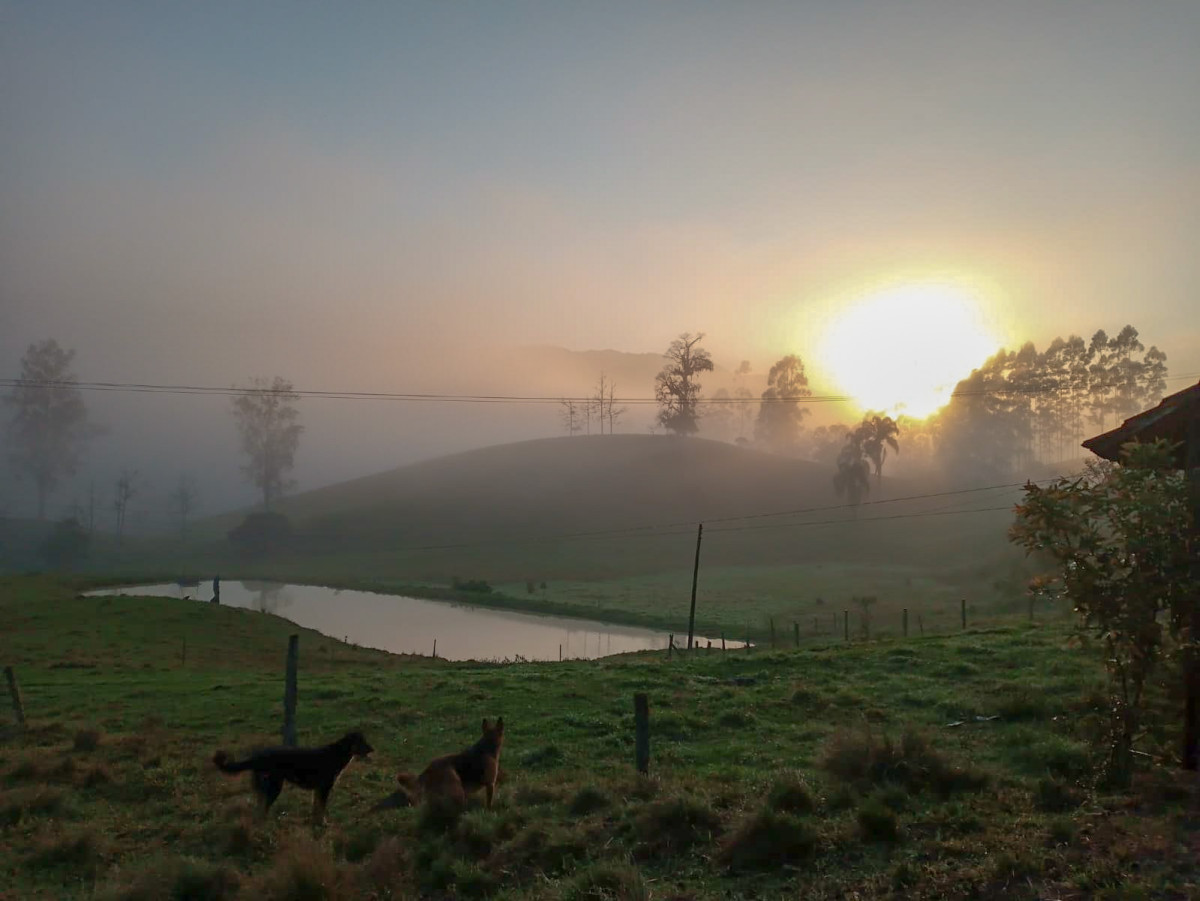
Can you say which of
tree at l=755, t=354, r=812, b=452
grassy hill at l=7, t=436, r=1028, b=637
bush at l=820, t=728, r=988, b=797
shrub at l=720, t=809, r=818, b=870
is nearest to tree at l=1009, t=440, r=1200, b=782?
bush at l=820, t=728, r=988, b=797

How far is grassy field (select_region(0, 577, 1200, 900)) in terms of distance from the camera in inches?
314

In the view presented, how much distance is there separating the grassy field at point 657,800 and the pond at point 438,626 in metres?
21.9

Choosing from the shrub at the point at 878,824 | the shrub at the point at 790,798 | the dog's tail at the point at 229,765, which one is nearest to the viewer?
the shrub at the point at 878,824

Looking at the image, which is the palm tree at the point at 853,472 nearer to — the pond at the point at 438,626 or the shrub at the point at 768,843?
the pond at the point at 438,626

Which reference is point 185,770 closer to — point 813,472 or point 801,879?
point 801,879

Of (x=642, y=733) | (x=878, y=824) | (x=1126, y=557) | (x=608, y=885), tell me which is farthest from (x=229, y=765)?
(x=1126, y=557)

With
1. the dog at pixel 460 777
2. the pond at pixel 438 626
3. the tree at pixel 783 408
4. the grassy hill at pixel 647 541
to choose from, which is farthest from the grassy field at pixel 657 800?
the tree at pixel 783 408

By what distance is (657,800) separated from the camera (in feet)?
32.7

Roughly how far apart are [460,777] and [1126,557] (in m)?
8.95

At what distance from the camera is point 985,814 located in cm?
904

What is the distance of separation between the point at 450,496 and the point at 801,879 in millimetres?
122701

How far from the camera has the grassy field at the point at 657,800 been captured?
26.1ft

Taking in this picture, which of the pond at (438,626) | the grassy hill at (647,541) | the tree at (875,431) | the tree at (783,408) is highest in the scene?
the tree at (783,408)

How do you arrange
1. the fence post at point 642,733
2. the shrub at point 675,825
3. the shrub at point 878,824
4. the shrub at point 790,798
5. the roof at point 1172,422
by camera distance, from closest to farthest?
the shrub at point 878,824
the shrub at point 675,825
the shrub at point 790,798
the roof at point 1172,422
the fence post at point 642,733
